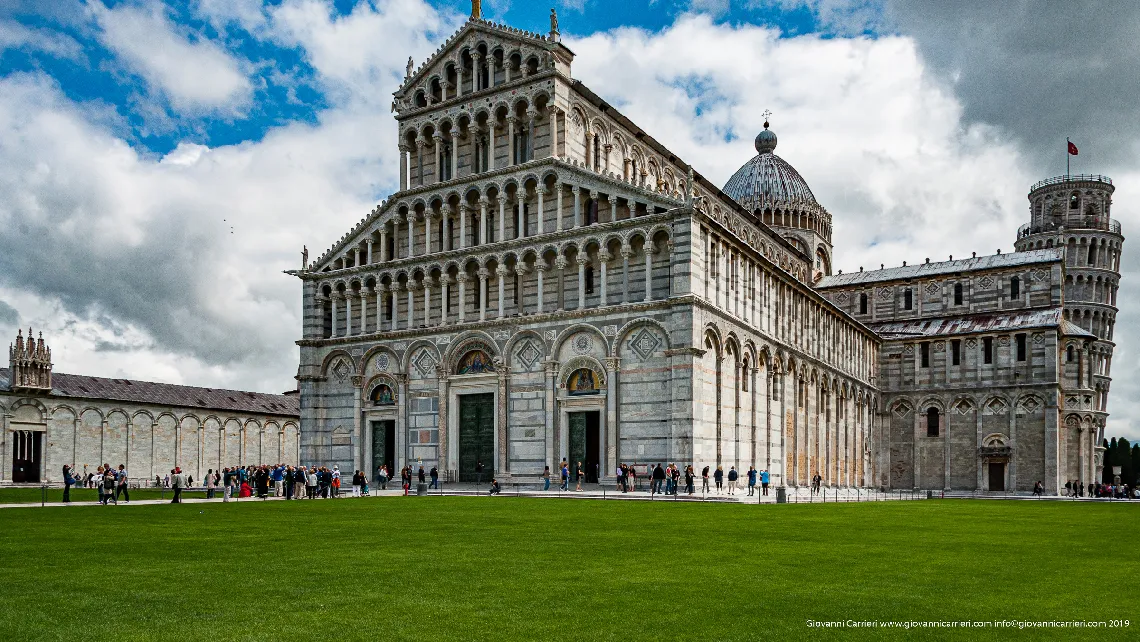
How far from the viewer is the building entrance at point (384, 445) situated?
159 feet

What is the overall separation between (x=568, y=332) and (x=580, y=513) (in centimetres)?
1848

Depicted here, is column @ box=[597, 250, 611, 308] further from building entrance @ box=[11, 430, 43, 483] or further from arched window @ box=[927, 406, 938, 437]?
building entrance @ box=[11, 430, 43, 483]

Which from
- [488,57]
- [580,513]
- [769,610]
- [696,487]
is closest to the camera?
[769,610]

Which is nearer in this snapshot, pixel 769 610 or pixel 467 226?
pixel 769 610

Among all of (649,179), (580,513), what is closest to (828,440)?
(649,179)

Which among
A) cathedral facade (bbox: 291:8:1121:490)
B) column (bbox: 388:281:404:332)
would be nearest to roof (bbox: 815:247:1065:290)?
cathedral facade (bbox: 291:8:1121:490)

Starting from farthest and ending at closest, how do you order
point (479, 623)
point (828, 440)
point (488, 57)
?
point (828, 440), point (488, 57), point (479, 623)

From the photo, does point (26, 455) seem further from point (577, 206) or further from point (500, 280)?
point (577, 206)

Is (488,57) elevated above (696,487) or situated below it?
above

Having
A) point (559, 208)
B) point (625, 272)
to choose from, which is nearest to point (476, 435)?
point (625, 272)

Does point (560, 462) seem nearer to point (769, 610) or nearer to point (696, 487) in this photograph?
point (696, 487)

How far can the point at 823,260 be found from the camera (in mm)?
82812

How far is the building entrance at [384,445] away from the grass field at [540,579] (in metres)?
27.1

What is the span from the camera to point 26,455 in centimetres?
5838
